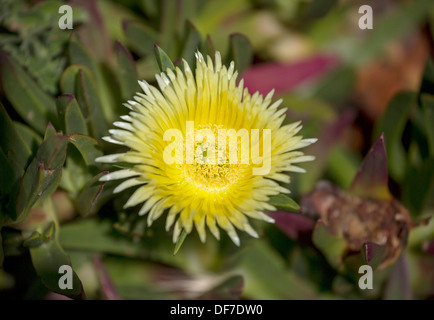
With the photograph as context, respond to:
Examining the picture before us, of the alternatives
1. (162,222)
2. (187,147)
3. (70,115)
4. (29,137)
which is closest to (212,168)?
(187,147)

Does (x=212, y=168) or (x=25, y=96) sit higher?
(x=25, y=96)

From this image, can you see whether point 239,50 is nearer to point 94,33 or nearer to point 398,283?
→ point 94,33

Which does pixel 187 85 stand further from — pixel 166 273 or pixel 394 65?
pixel 394 65

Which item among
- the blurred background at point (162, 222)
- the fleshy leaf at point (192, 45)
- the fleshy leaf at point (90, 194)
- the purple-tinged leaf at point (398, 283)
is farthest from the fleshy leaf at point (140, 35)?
the purple-tinged leaf at point (398, 283)

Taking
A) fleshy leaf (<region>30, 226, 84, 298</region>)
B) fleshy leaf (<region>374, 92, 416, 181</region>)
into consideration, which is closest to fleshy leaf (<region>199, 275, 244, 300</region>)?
fleshy leaf (<region>30, 226, 84, 298</region>)

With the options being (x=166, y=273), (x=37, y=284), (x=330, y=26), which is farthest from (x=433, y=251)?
(x=37, y=284)
